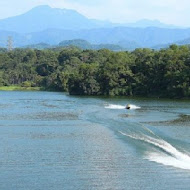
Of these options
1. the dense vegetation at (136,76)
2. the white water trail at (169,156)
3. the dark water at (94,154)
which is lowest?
the dark water at (94,154)

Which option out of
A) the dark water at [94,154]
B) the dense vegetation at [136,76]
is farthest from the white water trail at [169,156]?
the dense vegetation at [136,76]

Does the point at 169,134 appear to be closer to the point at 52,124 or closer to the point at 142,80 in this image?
the point at 52,124

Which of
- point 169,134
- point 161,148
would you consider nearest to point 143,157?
point 161,148

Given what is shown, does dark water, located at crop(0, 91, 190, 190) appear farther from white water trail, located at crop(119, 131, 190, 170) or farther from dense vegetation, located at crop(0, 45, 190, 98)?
dense vegetation, located at crop(0, 45, 190, 98)

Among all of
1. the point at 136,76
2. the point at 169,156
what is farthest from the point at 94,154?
the point at 136,76

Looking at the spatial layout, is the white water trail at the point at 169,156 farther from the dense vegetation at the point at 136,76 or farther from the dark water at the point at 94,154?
the dense vegetation at the point at 136,76

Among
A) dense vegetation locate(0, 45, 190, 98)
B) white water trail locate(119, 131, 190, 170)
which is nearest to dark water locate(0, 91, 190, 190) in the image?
white water trail locate(119, 131, 190, 170)

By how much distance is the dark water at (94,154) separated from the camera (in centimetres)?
2172

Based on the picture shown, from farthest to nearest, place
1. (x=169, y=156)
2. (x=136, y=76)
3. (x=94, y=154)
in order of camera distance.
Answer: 1. (x=136, y=76)
2. (x=94, y=154)
3. (x=169, y=156)

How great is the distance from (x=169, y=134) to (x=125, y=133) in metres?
3.54

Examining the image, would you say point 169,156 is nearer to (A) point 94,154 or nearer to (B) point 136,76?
(A) point 94,154

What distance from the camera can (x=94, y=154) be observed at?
28.1 meters

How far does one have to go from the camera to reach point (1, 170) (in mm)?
23844

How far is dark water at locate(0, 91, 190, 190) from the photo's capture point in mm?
21719
